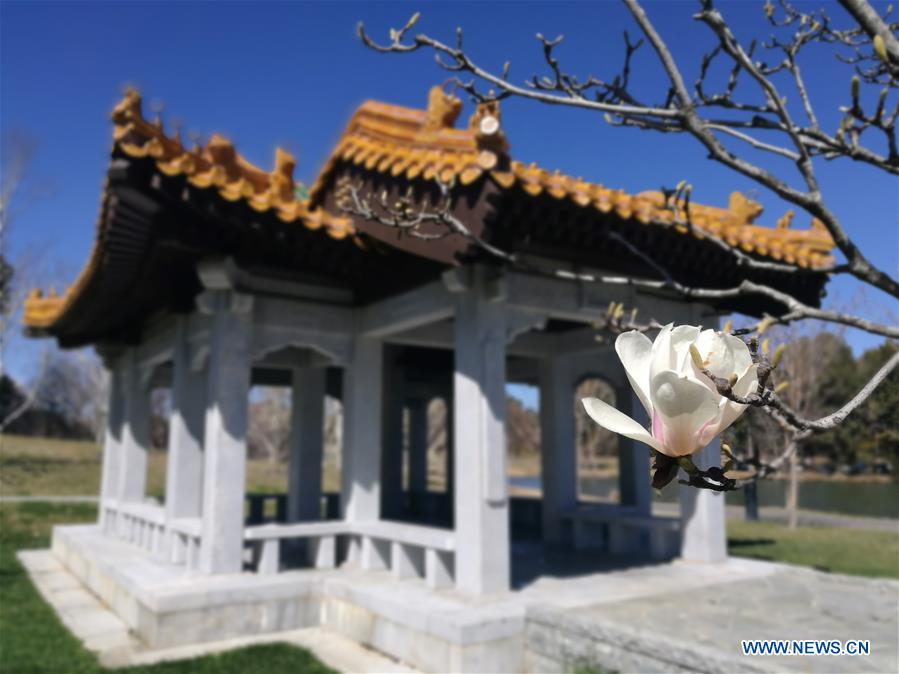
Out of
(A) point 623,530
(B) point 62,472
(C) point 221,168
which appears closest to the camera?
(C) point 221,168

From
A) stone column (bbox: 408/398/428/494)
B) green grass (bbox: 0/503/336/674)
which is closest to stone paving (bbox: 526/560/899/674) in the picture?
green grass (bbox: 0/503/336/674)

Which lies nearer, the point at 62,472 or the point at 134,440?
the point at 134,440

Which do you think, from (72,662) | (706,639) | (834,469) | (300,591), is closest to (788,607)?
(706,639)

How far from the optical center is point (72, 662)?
4922mm

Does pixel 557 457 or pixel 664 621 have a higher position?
pixel 557 457

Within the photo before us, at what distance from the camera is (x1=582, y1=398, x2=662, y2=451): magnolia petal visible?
888 mm

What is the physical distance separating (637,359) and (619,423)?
0.09 metres

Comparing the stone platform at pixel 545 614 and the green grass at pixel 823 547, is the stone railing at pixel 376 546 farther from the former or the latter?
the green grass at pixel 823 547

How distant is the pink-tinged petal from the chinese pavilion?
310 centimetres

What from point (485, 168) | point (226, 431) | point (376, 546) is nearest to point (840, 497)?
point (376, 546)

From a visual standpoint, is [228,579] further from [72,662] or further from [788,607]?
[788,607]

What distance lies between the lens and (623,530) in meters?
7.83

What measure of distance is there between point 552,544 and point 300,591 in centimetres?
364

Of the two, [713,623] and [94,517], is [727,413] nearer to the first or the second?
[713,623]
